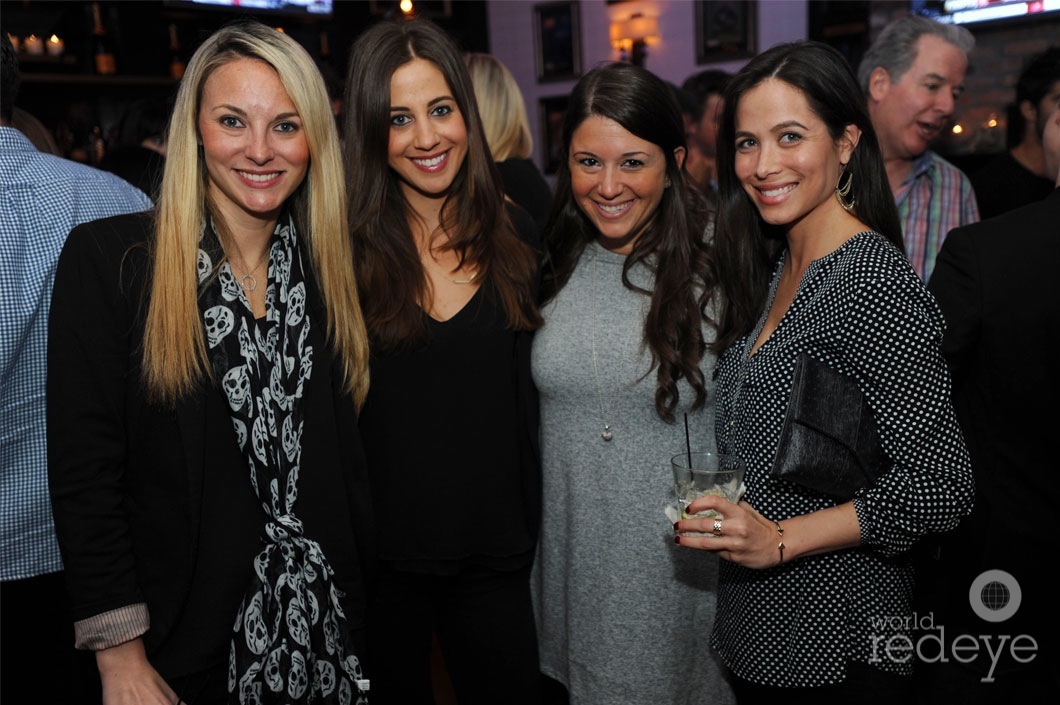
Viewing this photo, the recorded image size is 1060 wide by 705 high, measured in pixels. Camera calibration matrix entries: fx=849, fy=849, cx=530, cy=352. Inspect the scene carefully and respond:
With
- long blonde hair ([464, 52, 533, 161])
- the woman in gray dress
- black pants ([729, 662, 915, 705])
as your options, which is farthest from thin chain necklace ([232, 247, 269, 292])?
long blonde hair ([464, 52, 533, 161])

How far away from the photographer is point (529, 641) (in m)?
2.12

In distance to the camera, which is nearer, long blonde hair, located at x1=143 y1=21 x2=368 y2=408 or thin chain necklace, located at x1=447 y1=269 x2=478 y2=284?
long blonde hair, located at x1=143 y1=21 x2=368 y2=408

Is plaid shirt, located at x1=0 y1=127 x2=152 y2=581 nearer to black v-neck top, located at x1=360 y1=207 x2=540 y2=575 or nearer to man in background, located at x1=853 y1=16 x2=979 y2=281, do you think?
black v-neck top, located at x1=360 y1=207 x2=540 y2=575

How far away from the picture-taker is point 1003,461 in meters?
2.02

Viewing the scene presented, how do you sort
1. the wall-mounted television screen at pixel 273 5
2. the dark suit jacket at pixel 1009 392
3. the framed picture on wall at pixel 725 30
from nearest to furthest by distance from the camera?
the dark suit jacket at pixel 1009 392
the wall-mounted television screen at pixel 273 5
the framed picture on wall at pixel 725 30

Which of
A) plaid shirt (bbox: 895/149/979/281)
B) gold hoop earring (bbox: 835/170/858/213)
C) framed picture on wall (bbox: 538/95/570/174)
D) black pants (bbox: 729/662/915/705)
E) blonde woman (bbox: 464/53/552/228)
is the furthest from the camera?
framed picture on wall (bbox: 538/95/570/174)

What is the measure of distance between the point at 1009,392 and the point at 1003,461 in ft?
0.56

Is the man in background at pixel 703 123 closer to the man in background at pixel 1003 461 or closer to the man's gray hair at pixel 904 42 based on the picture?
the man's gray hair at pixel 904 42

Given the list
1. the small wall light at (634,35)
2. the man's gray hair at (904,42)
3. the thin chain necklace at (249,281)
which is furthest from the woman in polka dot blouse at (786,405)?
the small wall light at (634,35)

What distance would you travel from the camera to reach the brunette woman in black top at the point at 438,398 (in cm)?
203

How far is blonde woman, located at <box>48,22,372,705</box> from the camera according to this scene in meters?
1.55

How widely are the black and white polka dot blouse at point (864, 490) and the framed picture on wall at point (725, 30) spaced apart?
6.22m

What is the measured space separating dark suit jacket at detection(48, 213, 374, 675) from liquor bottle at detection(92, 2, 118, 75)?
466 centimetres

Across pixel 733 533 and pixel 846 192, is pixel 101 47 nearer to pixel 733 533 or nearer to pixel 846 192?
pixel 846 192
